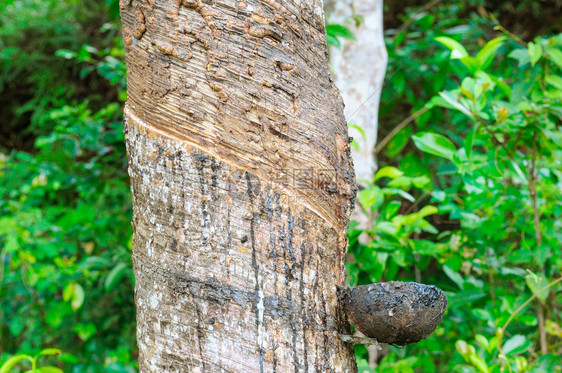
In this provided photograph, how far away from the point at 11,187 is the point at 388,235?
1.76m

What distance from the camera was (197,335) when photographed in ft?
2.34

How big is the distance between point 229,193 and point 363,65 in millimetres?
1469

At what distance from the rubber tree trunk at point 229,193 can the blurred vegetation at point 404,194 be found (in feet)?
1.79

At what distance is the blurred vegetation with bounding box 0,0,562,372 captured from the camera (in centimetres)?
142

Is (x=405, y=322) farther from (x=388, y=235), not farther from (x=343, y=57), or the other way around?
(x=343, y=57)

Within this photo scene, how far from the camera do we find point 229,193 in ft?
2.36

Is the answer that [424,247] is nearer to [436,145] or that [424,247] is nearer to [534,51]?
[436,145]

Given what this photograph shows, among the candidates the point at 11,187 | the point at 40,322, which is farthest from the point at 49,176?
the point at 40,322

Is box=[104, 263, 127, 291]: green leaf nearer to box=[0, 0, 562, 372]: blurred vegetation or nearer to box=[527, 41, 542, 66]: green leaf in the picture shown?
box=[0, 0, 562, 372]: blurred vegetation

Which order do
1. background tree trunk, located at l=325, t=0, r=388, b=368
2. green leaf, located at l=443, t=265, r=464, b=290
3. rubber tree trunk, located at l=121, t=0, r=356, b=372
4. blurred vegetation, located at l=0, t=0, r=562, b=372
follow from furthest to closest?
background tree trunk, located at l=325, t=0, r=388, b=368 → green leaf, located at l=443, t=265, r=464, b=290 → blurred vegetation, located at l=0, t=0, r=562, b=372 → rubber tree trunk, located at l=121, t=0, r=356, b=372

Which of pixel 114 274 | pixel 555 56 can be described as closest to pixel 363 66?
pixel 555 56

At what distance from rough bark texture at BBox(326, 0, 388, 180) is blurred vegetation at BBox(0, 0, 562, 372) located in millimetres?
108

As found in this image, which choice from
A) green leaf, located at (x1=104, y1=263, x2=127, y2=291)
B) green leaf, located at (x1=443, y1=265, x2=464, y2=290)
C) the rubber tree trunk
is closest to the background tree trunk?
green leaf, located at (x1=443, y1=265, x2=464, y2=290)

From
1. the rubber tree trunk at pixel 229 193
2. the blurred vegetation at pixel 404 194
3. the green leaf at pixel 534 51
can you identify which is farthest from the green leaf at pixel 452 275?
the rubber tree trunk at pixel 229 193
